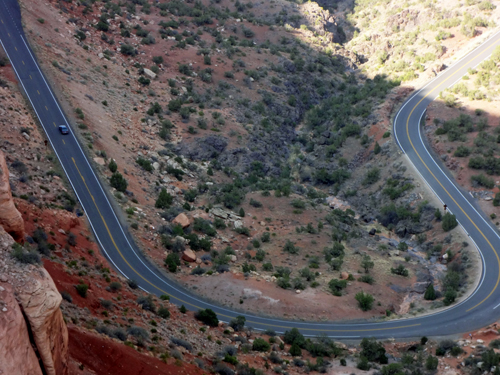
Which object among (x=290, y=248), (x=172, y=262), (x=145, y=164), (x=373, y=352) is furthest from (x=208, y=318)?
(x=145, y=164)

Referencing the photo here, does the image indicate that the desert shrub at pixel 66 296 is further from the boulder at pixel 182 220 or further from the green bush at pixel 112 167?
the green bush at pixel 112 167

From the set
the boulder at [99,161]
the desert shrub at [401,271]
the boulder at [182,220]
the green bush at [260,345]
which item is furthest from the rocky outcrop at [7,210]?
the desert shrub at [401,271]

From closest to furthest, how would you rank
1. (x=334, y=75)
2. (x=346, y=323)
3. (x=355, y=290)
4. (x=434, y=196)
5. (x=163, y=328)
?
(x=163, y=328) → (x=346, y=323) → (x=355, y=290) → (x=434, y=196) → (x=334, y=75)

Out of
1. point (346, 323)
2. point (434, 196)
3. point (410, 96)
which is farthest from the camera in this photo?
point (410, 96)

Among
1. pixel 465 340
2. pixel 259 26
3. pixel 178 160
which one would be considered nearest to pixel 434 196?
pixel 465 340

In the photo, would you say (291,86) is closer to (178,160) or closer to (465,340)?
(178,160)

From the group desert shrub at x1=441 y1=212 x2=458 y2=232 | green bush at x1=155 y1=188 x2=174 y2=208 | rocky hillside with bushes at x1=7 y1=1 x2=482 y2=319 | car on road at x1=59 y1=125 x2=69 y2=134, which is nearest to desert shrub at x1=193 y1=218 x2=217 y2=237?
rocky hillside with bushes at x1=7 y1=1 x2=482 y2=319

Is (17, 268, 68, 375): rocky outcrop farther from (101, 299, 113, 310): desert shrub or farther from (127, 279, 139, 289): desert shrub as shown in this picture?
(127, 279, 139, 289): desert shrub

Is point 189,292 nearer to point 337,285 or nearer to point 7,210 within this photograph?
point 337,285
